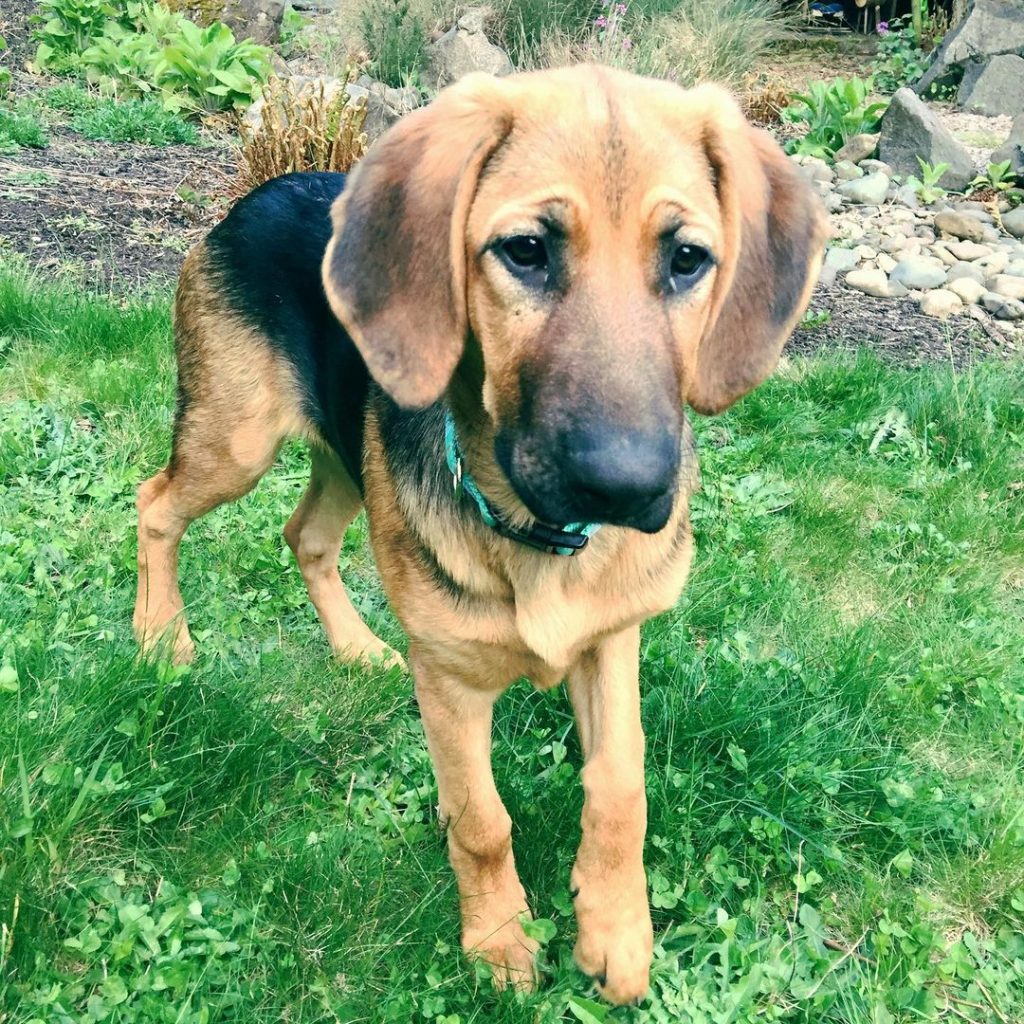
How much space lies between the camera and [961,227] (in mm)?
7051

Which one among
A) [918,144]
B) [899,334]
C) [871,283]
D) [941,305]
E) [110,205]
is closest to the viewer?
[899,334]

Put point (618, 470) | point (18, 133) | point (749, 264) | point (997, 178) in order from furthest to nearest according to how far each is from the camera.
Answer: point (997, 178), point (18, 133), point (749, 264), point (618, 470)

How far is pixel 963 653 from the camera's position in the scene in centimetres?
344

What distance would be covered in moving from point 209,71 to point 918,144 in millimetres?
5824

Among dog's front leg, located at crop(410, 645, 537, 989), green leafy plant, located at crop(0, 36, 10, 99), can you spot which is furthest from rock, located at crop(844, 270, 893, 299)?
green leafy plant, located at crop(0, 36, 10, 99)

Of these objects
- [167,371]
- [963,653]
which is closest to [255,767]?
[963,653]

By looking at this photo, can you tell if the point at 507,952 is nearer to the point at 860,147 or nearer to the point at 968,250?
the point at 968,250

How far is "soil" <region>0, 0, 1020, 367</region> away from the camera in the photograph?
5668 mm

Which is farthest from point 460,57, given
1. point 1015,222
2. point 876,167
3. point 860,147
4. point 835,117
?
point 1015,222

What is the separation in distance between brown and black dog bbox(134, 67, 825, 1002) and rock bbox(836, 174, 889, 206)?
5.85m

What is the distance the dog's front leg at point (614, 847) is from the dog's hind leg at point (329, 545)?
117cm

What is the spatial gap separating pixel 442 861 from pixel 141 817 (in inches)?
29.3

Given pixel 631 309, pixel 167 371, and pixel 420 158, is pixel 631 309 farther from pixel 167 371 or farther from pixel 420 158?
pixel 167 371

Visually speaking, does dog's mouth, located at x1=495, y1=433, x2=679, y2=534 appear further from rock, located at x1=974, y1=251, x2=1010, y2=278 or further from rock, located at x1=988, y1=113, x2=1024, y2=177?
rock, located at x1=988, y1=113, x2=1024, y2=177
